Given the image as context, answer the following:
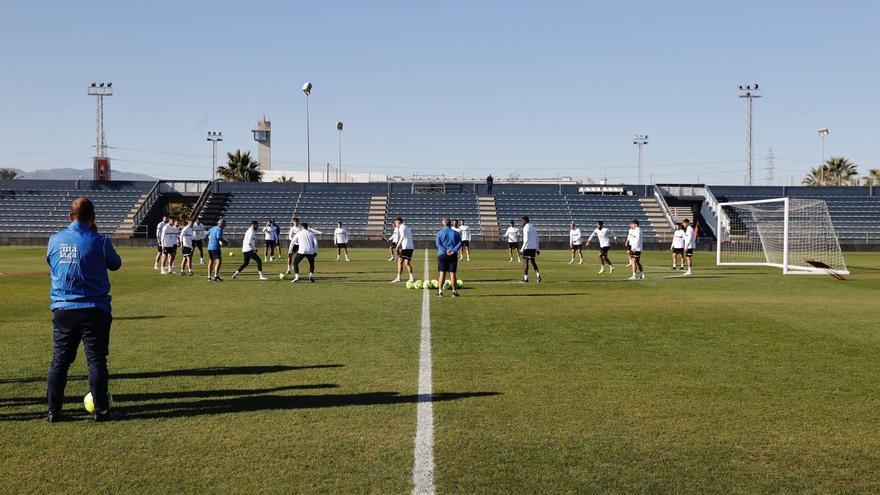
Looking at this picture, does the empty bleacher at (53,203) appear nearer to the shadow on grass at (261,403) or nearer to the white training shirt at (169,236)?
the white training shirt at (169,236)

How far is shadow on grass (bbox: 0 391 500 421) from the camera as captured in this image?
6648 mm

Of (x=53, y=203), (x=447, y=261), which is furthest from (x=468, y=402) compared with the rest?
(x=53, y=203)

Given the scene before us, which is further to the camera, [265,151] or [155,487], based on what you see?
[265,151]

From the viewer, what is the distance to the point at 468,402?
276 inches

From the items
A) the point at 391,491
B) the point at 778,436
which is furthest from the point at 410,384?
the point at 778,436

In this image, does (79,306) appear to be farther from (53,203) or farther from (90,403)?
(53,203)

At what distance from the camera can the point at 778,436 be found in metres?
5.95

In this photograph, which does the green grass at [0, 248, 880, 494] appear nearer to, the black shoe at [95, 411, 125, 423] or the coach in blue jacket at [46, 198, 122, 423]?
the black shoe at [95, 411, 125, 423]

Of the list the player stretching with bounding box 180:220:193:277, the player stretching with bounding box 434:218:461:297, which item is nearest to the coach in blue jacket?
the player stretching with bounding box 434:218:461:297

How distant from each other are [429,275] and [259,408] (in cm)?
1818

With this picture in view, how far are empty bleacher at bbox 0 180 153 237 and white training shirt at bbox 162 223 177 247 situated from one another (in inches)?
1381

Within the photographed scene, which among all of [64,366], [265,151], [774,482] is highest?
[265,151]

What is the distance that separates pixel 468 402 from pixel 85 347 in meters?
3.44

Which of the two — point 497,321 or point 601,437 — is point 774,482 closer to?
point 601,437
